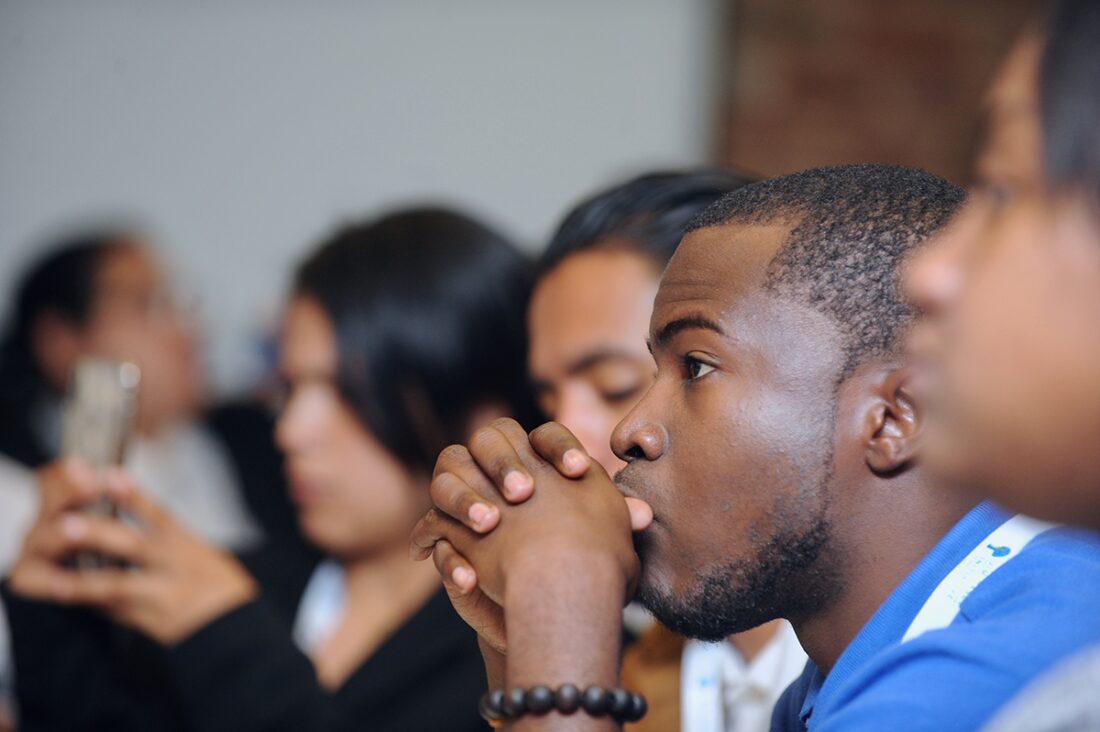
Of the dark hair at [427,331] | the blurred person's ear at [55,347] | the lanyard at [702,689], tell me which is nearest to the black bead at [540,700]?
the lanyard at [702,689]

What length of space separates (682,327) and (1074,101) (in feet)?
1.18

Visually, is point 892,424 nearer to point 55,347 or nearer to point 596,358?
point 596,358

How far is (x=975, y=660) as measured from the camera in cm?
65

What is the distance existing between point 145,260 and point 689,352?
211 centimetres

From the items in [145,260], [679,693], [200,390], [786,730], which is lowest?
[200,390]

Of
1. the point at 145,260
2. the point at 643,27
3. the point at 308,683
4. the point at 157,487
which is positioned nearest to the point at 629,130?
the point at 643,27

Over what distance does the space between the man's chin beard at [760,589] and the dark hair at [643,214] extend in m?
0.54

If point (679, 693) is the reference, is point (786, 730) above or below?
above

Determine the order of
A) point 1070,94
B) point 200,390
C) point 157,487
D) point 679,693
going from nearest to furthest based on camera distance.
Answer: point 1070,94
point 679,693
point 157,487
point 200,390

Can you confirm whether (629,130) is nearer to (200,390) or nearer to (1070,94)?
(200,390)

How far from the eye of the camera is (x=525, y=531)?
79cm

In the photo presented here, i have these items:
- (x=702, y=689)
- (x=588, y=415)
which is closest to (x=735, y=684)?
(x=702, y=689)

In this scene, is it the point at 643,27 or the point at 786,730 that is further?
the point at 643,27

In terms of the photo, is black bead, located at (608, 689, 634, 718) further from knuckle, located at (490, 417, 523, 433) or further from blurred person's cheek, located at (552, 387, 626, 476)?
blurred person's cheek, located at (552, 387, 626, 476)
